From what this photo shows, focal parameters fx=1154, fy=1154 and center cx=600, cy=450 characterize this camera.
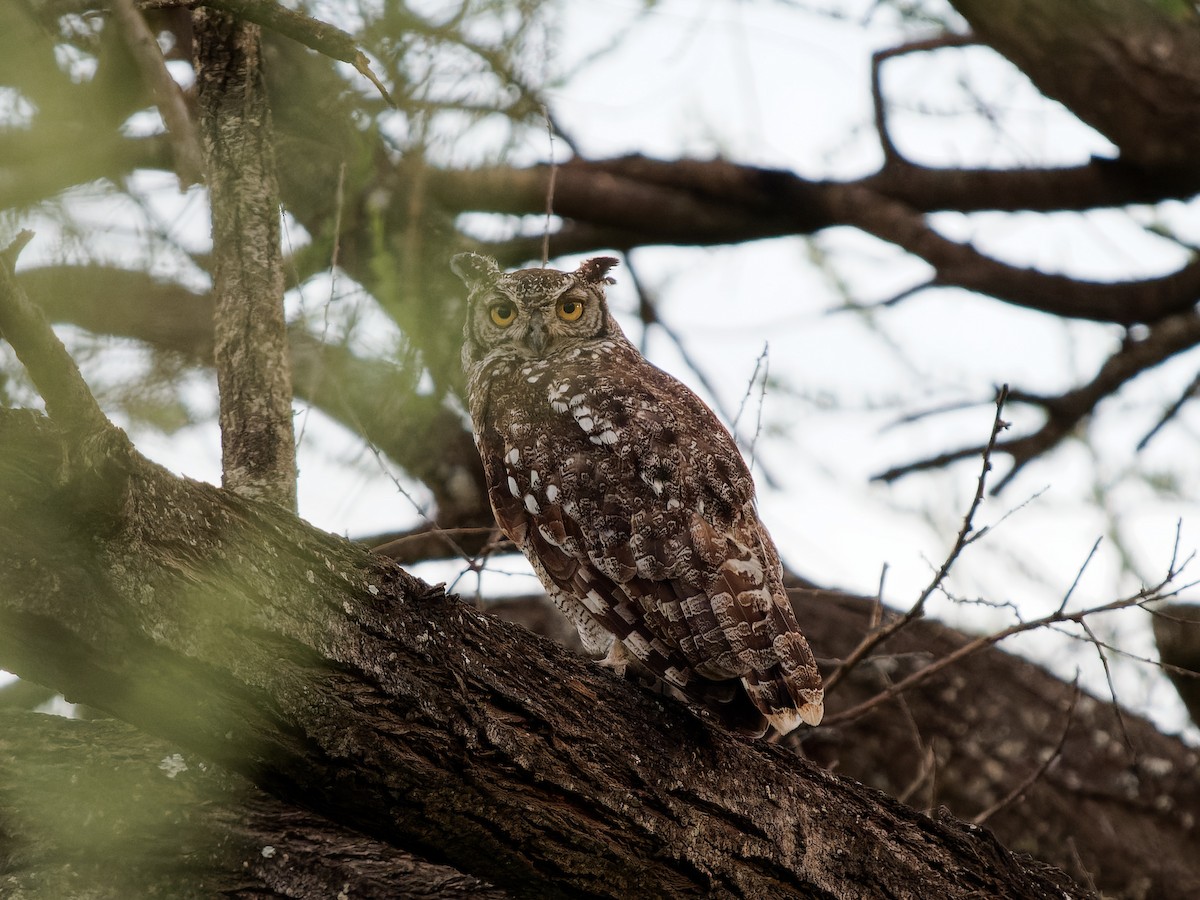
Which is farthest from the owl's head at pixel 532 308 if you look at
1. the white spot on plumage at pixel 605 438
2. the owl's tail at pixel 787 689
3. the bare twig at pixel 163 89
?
the owl's tail at pixel 787 689

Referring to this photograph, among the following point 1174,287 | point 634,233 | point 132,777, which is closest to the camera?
point 132,777

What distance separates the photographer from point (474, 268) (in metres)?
4.03

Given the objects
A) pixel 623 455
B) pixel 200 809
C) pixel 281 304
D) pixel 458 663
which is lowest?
pixel 200 809

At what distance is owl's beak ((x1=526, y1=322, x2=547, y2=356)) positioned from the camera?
12.5 ft

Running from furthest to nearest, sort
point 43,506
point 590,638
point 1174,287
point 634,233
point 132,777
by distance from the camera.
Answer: point 634,233, point 1174,287, point 590,638, point 132,777, point 43,506

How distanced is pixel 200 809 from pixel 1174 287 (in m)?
4.23

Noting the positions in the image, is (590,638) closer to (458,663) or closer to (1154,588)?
(458,663)

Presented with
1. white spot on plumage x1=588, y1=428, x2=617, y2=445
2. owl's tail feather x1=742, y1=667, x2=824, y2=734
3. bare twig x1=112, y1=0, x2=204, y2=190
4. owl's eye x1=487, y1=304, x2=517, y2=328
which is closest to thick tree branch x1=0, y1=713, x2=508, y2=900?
owl's tail feather x1=742, y1=667, x2=824, y2=734

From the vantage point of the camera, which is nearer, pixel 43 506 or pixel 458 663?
pixel 43 506

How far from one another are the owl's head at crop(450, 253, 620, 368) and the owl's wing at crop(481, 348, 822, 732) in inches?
20.4

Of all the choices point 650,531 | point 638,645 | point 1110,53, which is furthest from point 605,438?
point 1110,53

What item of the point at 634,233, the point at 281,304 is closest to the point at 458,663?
the point at 281,304

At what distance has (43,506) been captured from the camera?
5.56 ft

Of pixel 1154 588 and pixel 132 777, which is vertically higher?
pixel 1154 588
